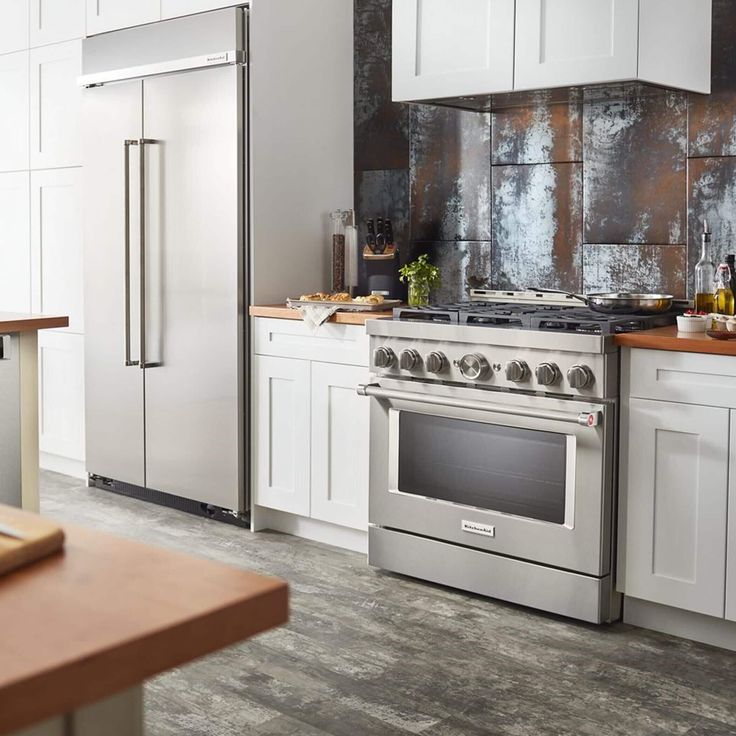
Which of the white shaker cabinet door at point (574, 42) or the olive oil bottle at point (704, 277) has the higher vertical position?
the white shaker cabinet door at point (574, 42)

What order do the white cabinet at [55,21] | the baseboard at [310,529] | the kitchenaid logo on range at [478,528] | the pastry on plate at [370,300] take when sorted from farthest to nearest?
the white cabinet at [55,21], the baseboard at [310,529], the pastry on plate at [370,300], the kitchenaid logo on range at [478,528]

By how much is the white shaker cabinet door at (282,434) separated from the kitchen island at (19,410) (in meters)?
1.02

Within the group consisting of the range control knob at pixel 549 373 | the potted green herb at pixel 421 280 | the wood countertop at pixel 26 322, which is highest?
the potted green herb at pixel 421 280

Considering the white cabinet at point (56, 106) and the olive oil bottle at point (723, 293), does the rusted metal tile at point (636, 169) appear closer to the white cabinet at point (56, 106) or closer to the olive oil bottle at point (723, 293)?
the olive oil bottle at point (723, 293)

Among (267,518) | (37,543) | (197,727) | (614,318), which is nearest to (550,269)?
(614,318)

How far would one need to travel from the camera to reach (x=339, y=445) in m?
3.92

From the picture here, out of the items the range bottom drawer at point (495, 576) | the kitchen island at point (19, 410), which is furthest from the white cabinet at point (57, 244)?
the range bottom drawer at point (495, 576)

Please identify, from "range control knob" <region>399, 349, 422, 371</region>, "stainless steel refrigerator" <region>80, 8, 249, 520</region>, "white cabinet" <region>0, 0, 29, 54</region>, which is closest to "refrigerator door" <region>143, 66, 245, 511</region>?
"stainless steel refrigerator" <region>80, 8, 249, 520</region>

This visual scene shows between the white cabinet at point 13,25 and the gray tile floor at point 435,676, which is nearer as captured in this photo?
the gray tile floor at point 435,676

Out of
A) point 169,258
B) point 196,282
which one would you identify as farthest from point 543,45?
point 169,258

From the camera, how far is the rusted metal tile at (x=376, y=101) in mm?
4406

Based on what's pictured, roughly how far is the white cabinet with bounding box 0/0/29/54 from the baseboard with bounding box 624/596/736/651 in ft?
13.1

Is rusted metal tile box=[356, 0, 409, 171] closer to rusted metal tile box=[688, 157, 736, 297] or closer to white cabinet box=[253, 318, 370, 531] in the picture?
white cabinet box=[253, 318, 370, 531]

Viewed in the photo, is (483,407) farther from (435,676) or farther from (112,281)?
(112,281)
